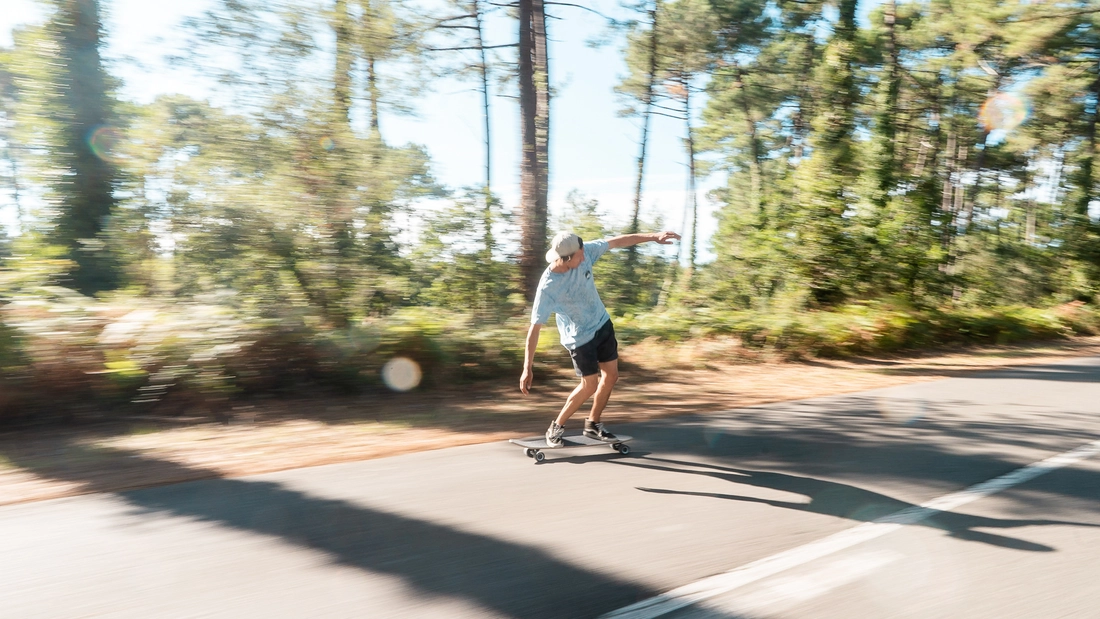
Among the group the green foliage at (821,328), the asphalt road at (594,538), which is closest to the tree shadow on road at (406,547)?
the asphalt road at (594,538)

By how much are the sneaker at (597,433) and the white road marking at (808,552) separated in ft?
8.25

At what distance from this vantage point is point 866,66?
85.4ft

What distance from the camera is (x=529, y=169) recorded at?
13.8 meters

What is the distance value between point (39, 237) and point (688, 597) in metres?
10.9

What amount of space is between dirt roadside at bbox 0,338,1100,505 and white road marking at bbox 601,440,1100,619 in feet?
12.0

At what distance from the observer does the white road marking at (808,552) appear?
360 centimetres

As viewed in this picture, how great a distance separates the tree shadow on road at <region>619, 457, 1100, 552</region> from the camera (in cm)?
456

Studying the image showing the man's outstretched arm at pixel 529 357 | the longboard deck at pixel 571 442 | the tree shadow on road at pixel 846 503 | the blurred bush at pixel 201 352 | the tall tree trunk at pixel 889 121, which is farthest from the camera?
the tall tree trunk at pixel 889 121

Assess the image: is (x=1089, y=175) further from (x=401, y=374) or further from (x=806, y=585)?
(x=806, y=585)

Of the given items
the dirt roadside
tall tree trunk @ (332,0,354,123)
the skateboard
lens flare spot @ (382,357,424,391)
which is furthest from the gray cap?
tall tree trunk @ (332,0,354,123)

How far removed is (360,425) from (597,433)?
2825 mm

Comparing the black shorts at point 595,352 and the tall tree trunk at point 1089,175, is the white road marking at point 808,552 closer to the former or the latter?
the black shorts at point 595,352

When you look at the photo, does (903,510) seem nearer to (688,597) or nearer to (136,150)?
(688,597)

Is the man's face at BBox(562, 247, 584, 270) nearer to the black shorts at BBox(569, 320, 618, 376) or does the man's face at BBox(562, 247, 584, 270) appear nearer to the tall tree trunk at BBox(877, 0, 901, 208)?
the black shorts at BBox(569, 320, 618, 376)
